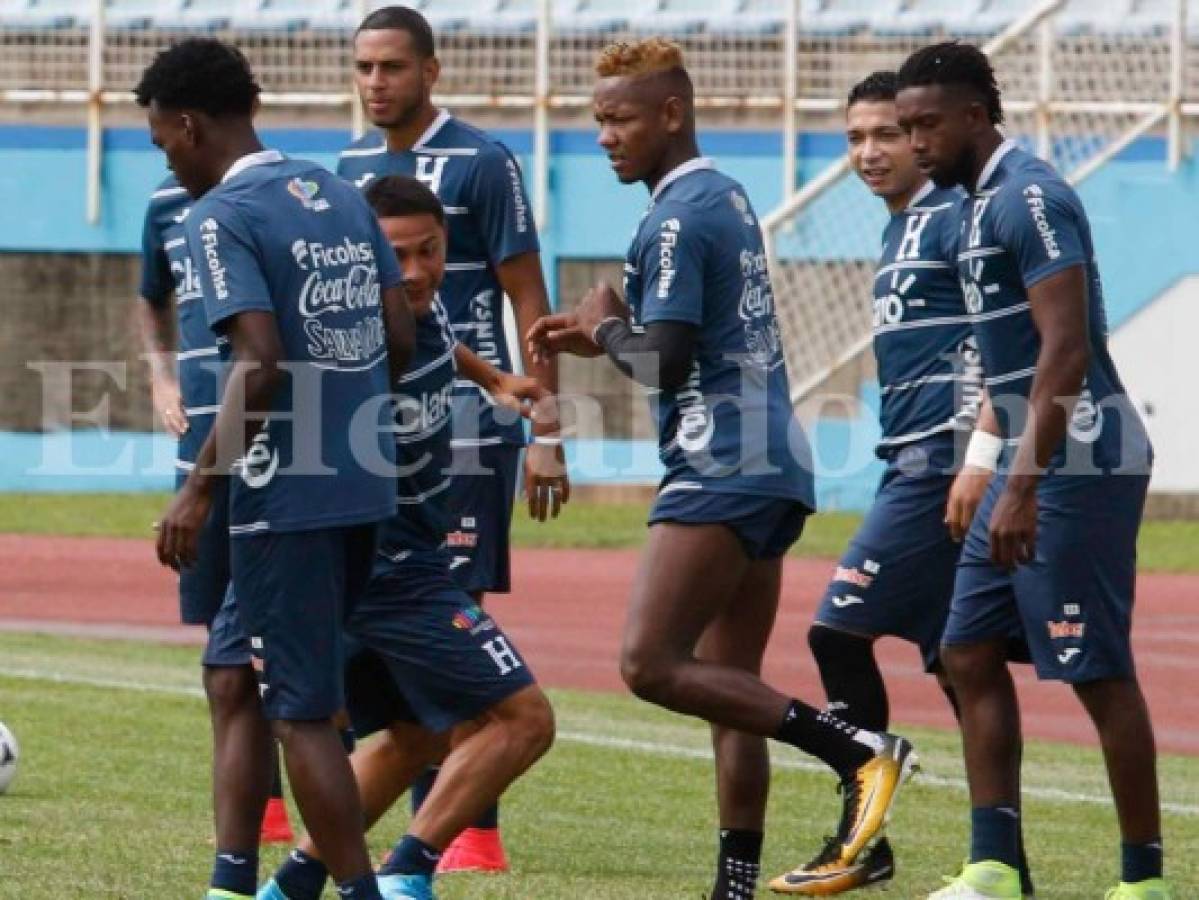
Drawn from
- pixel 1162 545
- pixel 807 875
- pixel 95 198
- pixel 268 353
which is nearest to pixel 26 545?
pixel 95 198

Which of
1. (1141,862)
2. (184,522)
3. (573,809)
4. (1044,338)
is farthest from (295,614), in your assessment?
(573,809)

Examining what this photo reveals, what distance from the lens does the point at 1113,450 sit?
764 centimetres

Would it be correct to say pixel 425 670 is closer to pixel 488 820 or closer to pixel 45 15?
pixel 488 820

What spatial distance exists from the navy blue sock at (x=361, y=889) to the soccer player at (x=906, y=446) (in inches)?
81.5

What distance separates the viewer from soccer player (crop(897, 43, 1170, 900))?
24.2 feet

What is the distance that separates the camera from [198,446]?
7941 mm

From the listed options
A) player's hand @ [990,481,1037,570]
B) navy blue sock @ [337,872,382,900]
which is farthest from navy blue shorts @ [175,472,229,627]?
player's hand @ [990,481,1037,570]

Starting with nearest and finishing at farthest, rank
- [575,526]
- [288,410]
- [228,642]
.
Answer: [288,410] → [228,642] → [575,526]

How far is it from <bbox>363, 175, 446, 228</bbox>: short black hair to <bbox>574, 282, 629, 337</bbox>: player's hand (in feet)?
1.55

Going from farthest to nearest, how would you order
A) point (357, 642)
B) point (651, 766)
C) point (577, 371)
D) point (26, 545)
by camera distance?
1. point (577, 371)
2. point (26, 545)
3. point (651, 766)
4. point (357, 642)

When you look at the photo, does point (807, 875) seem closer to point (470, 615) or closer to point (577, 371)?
point (470, 615)

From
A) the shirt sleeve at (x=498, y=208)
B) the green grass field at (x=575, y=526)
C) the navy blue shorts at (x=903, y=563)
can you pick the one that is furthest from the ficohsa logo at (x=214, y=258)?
the green grass field at (x=575, y=526)

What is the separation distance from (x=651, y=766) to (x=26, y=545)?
12835 millimetres

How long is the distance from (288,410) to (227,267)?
372 millimetres
